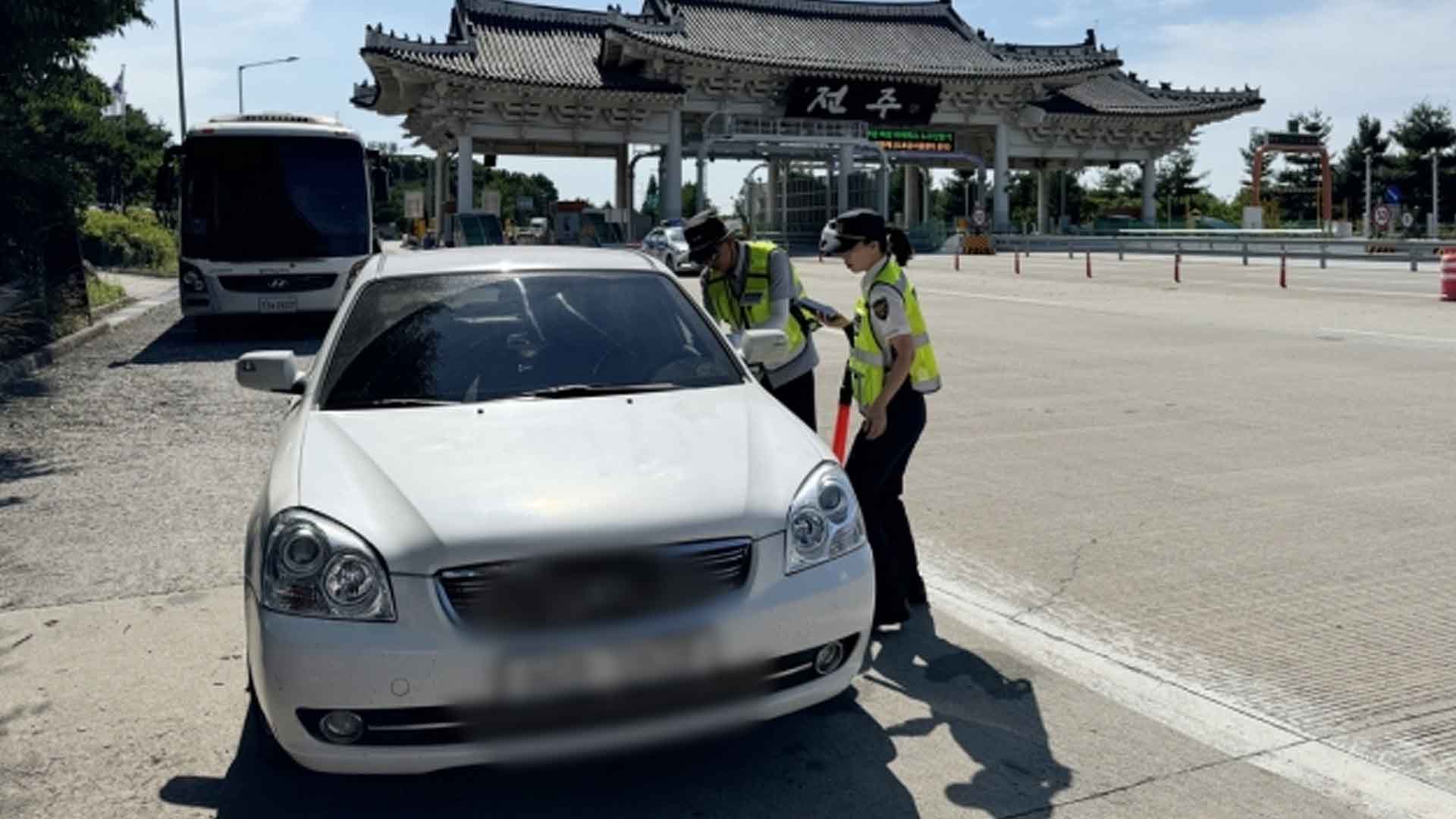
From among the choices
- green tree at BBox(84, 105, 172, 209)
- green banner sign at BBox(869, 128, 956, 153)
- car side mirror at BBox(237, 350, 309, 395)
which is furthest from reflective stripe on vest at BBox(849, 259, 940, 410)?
green banner sign at BBox(869, 128, 956, 153)

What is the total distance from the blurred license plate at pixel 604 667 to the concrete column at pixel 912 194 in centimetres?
6304

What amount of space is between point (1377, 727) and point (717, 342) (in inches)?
102

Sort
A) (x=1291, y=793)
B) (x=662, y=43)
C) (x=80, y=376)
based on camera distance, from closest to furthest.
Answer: (x=1291, y=793) < (x=80, y=376) < (x=662, y=43)

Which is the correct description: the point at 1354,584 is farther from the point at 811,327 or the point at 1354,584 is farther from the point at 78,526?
the point at 78,526

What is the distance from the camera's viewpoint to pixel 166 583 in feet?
19.6

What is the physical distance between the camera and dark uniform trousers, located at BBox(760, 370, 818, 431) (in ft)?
20.6

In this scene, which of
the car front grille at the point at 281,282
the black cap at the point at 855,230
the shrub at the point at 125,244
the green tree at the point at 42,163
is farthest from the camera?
the shrub at the point at 125,244

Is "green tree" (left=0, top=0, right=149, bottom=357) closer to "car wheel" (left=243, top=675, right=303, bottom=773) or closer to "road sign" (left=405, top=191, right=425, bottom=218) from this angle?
"car wheel" (left=243, top=675, right=303, bottom=773)

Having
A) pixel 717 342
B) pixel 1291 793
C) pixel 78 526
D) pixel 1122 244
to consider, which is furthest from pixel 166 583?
pixel 1122 244

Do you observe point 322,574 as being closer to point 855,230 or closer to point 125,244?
point 855,230

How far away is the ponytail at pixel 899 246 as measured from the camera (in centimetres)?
516

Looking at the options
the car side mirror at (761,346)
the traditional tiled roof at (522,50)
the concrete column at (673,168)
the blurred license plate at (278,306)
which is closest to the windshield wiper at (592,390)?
the car side mirror at (761,346)

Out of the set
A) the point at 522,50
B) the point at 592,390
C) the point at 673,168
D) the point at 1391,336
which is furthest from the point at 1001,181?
the point at 592,390

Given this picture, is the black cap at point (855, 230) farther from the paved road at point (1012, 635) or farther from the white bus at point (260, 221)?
the white bus at point (260, 221)
